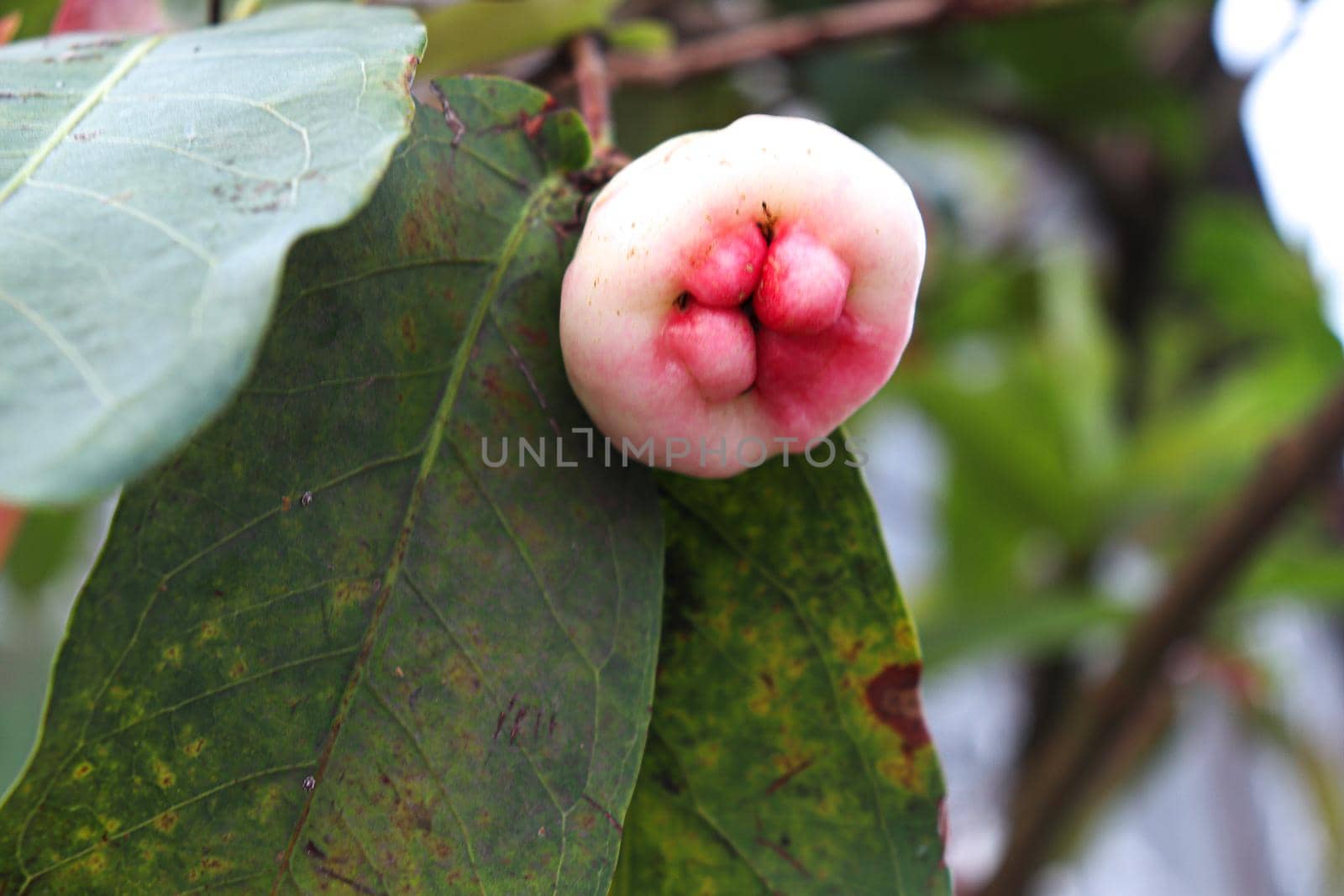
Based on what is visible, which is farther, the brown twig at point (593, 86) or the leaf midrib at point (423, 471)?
the brown twig at point (593, 86)

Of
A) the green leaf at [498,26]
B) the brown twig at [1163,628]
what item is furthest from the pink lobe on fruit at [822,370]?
the brown twig at [1163,628]

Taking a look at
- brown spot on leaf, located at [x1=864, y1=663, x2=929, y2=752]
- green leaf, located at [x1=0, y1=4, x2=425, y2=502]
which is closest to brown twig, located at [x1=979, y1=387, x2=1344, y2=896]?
brown spot on leaf, located at [x1=864, y1=663, x2=929, y2=752]

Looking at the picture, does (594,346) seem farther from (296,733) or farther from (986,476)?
(986,476)

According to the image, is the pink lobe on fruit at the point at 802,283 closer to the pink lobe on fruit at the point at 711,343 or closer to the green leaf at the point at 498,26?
the pink lobe on fruit at the point at 711,343

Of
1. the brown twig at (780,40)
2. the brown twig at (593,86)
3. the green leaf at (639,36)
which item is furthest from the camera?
the brown twig at (780,40)

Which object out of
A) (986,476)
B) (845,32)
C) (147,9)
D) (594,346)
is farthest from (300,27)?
(986,476)

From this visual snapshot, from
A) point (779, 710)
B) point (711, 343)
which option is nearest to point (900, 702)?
point (779, 710)
